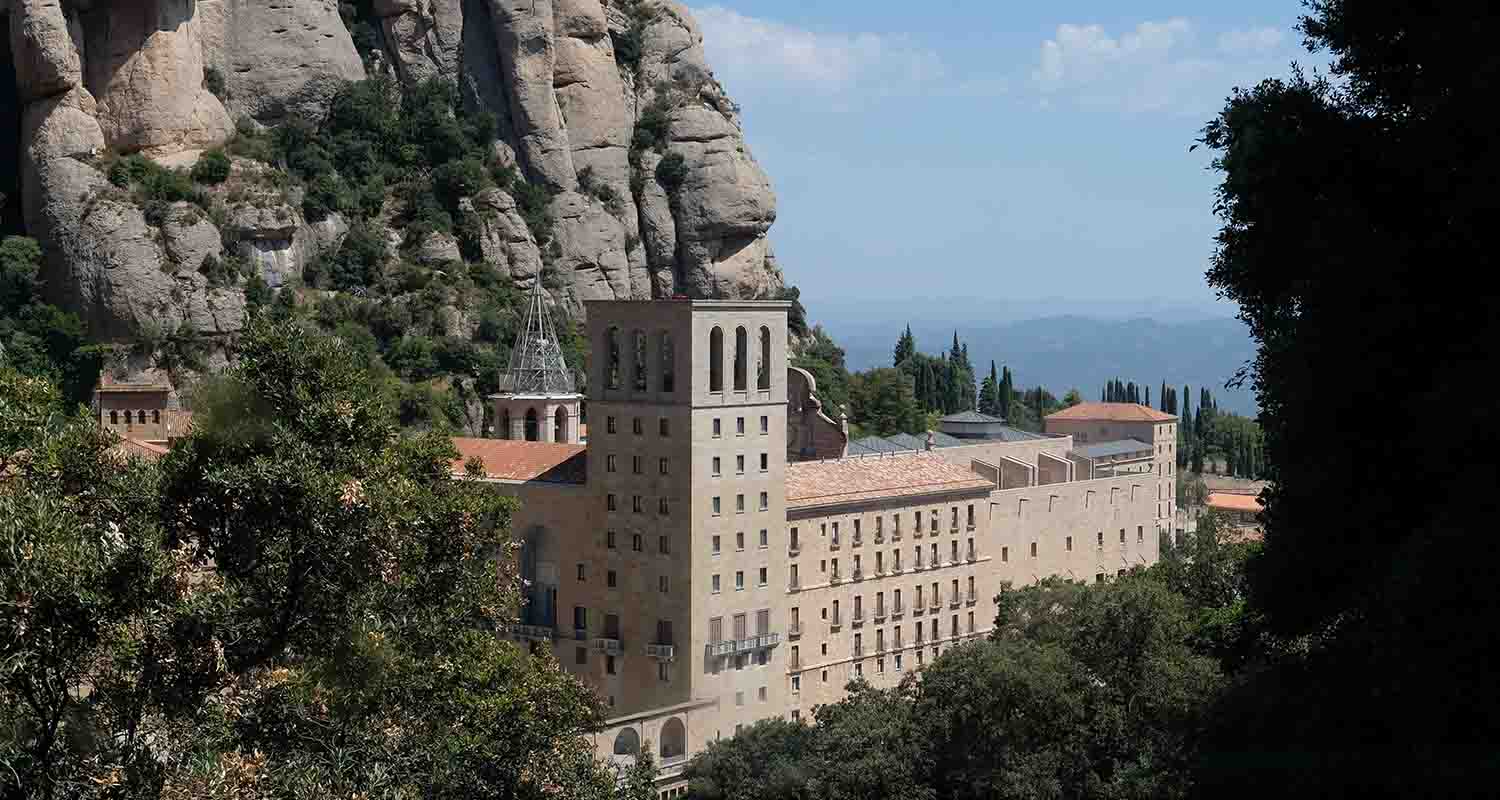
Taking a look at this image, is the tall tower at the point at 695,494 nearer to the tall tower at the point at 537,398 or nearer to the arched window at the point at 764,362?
the arched window at the point at 764,362

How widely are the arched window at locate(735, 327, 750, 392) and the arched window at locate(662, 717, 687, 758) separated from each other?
37.8 ft

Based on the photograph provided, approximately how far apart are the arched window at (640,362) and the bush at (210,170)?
122ft

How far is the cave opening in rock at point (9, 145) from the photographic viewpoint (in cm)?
9462

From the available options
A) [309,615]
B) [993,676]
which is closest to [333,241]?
[993,676]

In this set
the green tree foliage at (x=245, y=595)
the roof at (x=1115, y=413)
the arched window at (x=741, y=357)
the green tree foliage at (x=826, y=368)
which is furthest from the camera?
the roof at (x=1115, y=413)

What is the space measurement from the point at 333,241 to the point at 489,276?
8.45m

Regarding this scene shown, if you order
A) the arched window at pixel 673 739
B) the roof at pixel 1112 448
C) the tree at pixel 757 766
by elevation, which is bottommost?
the arched window at pixel 673 739

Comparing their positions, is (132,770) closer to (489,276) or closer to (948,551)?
(948,551)

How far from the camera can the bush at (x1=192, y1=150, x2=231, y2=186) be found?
95.4 m

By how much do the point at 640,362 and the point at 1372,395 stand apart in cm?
4532

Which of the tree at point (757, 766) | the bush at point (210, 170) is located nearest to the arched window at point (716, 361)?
the tree at point (757, 766)

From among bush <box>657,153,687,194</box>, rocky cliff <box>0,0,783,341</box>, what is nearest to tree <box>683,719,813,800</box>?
rocky cliff <box>0,0,783,341</box>

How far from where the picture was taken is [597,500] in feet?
217

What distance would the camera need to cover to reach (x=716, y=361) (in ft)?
216
